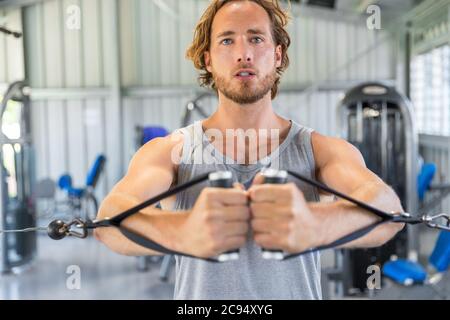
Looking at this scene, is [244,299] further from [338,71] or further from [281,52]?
[338,71]

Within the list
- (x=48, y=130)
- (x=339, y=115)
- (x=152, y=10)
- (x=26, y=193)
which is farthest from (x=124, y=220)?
(x=48, y=130)

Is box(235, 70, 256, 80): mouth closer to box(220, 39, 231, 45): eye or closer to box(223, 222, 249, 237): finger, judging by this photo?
box(220, 39, 231, 45): eye

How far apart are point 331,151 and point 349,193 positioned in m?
0.08

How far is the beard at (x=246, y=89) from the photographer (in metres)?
0.41

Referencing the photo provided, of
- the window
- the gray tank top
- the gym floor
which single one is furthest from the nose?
the window

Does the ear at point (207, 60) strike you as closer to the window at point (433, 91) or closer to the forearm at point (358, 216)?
the forearm at point (358, 216)

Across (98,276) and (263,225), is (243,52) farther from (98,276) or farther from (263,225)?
(98,276)

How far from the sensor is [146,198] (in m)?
0.43

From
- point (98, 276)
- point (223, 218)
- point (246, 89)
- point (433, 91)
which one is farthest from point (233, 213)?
point (433, 91)

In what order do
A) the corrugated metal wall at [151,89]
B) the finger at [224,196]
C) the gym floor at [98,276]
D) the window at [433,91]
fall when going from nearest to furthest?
1. the finger at [224,196]
2. the gym floor at [98,276]
3. the window at [433,91]
4. the corrugated metal wall at [151,89]

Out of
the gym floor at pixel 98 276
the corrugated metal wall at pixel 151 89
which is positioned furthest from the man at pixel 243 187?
the corrugated metal wall at pixel 151 89

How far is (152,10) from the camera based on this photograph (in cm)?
394

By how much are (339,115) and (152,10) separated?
2.20m

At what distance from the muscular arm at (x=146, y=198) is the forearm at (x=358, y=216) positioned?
0.10 meters
